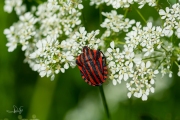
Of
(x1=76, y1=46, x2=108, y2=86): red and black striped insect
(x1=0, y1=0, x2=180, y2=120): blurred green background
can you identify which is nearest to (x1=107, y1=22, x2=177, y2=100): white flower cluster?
(x1=76, y1=46, x2=108, y2=86): red and black striped insect

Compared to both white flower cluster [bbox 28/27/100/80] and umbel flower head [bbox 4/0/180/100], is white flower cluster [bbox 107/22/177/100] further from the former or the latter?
white flower cluster [bbox 28/27/100/80]

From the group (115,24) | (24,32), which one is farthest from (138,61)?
(24,32)

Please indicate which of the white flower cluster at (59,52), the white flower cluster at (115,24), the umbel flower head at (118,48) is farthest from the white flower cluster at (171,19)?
the white flower cluster at (59,52)

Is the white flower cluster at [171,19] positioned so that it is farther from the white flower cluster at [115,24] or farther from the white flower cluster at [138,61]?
the white flower cluster at [115,24]

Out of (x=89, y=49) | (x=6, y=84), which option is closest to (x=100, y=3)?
(x=89, y=49)

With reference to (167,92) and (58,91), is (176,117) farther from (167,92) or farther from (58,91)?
(58,91)
